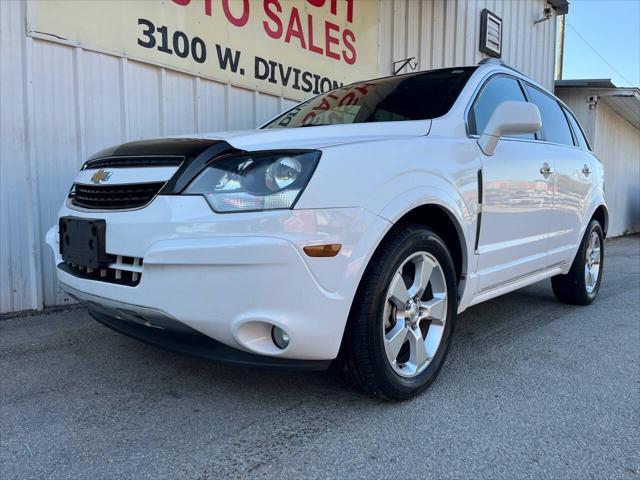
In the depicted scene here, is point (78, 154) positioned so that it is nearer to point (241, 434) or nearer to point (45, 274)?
point (45, 274)

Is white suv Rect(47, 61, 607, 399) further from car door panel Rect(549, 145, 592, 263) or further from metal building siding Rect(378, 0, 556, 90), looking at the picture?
metal building siding Rect(378, 0, 556, 90)

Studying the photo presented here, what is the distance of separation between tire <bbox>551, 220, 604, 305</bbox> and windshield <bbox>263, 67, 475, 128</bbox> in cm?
218

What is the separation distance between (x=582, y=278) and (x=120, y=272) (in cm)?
385

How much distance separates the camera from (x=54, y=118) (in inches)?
156

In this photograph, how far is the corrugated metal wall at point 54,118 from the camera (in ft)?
12.4

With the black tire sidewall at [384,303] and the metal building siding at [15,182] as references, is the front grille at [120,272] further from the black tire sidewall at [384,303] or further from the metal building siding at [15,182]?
the metal building siding at [15,182]

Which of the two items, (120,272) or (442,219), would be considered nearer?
(120,272)

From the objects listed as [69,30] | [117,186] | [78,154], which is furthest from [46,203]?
[117,186]

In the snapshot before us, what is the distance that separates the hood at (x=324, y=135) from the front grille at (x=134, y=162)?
25 centimetres

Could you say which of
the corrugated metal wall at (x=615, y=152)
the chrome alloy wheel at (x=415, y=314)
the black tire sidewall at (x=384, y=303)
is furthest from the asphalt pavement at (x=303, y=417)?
the corrugated metal wall at (x=615, y=152)

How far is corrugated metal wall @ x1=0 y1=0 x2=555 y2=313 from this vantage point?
3.77 meters

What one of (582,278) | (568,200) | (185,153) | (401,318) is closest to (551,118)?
(568,200)

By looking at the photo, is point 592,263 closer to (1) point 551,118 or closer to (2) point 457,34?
(1) point 551,118

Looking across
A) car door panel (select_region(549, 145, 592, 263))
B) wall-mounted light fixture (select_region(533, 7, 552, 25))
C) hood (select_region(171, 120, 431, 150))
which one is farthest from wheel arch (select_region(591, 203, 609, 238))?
wall-mounted light fixture (select_region(533, 7, 552, 25))
